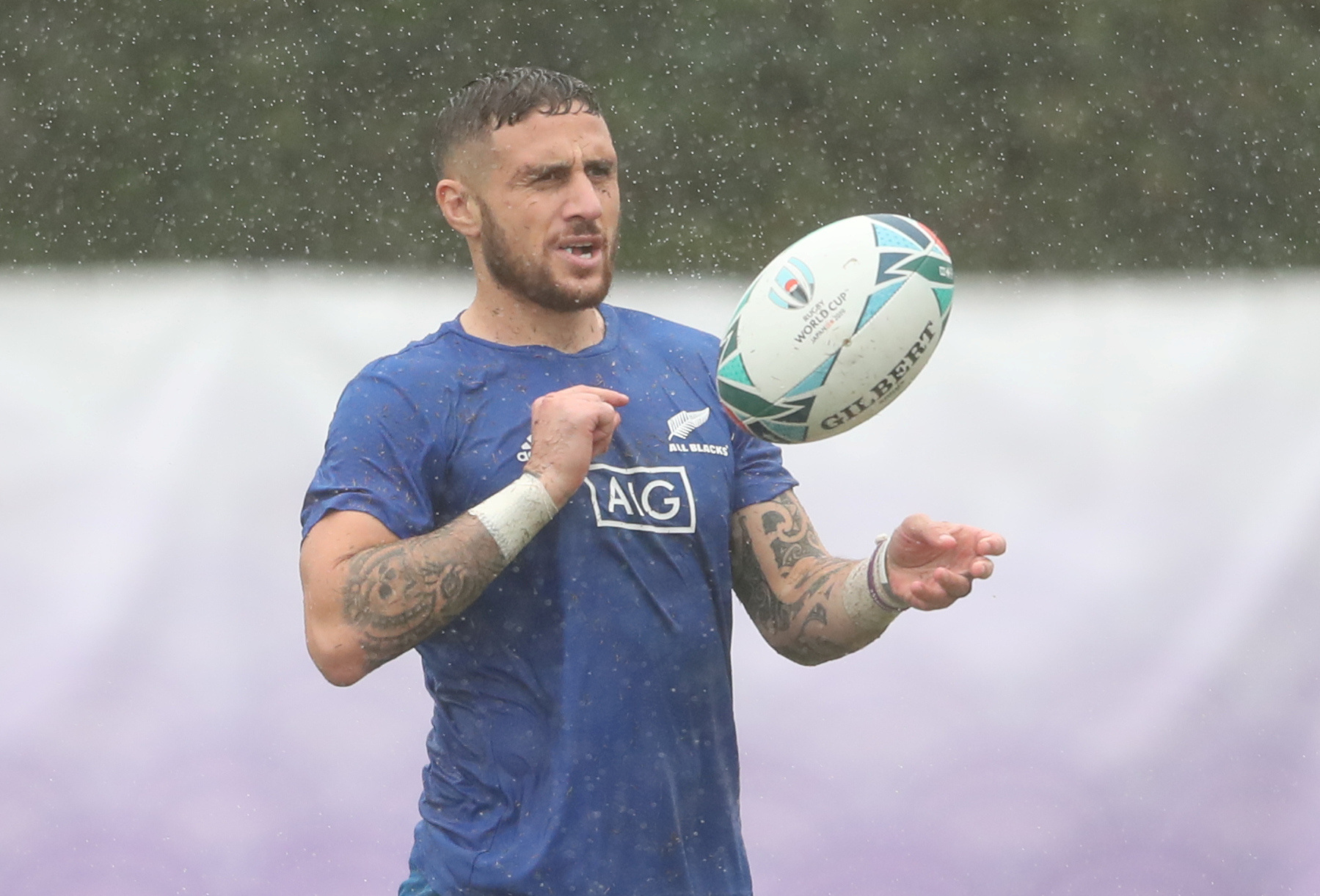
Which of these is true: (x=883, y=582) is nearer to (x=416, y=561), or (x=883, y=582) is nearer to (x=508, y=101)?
(x=416, y=561)

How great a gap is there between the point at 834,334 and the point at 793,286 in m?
0.10

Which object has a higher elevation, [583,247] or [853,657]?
[583,247]

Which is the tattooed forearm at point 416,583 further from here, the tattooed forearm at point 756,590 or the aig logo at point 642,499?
the tattooed forearm at point 756,590

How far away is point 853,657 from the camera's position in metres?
4.11

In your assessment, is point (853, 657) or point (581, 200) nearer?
point (581, 200)

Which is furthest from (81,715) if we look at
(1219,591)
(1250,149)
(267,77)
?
(1250,149)

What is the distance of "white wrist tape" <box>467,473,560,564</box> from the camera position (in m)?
2.29

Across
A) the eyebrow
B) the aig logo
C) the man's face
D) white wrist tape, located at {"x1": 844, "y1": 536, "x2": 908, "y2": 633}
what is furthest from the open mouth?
white wrist tape, located at {"x1": 844, "y1": 536, "x2": 908, "y2": 633}

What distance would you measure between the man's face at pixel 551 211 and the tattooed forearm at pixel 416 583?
431 millimetres

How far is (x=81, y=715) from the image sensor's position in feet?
13.0

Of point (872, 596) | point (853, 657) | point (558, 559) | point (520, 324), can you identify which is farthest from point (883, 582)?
point (853, 657)

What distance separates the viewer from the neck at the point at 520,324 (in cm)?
A: 258

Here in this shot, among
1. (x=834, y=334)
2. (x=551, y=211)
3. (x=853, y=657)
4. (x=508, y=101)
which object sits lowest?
(x=853, y=657)

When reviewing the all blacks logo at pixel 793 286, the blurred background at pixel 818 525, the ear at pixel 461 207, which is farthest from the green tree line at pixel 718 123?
the all blacks logo at pixel 793 286
